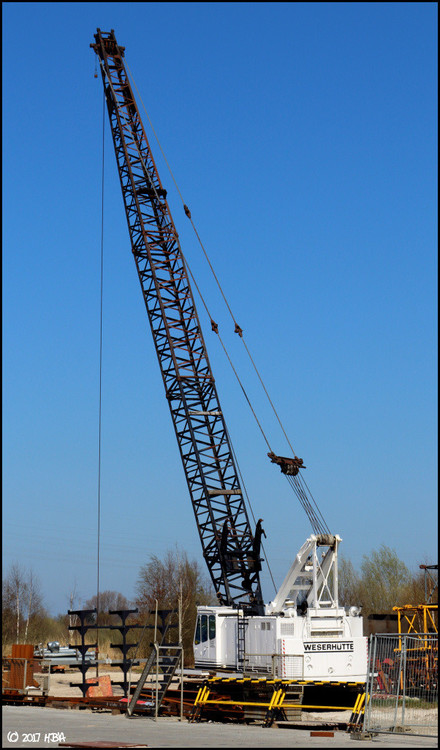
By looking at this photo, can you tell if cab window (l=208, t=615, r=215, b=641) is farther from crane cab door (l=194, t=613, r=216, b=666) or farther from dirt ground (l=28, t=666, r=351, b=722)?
dirt ground (l=28, t=666, r=351, b=722)

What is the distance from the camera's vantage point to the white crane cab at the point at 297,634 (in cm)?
3139

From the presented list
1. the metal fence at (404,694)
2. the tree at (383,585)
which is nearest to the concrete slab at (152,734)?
the metal fence at (404,694)

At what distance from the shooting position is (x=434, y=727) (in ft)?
74.1

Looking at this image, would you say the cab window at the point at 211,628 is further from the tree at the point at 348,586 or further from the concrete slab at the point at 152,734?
the tree at the point at 348,586

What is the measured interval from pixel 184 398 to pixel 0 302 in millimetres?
25785

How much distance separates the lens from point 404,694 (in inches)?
853

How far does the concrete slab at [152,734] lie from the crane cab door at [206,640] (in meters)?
5.77

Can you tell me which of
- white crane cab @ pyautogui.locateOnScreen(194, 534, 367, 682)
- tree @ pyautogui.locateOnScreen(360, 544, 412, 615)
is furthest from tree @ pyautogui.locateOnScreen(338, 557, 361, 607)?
white crane cab @ pyautogui.locateOnScreen(194, 534, 367, 682)

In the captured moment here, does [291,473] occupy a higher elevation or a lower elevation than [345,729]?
higher

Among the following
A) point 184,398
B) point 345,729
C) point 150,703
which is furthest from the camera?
point 184,398

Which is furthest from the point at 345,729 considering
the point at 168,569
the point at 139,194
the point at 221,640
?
the point at 168,569

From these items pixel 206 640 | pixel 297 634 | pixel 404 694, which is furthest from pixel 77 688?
pixel 404 694

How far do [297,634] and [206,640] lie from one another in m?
3.99

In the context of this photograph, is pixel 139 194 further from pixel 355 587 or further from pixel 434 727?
pixel 355 587
